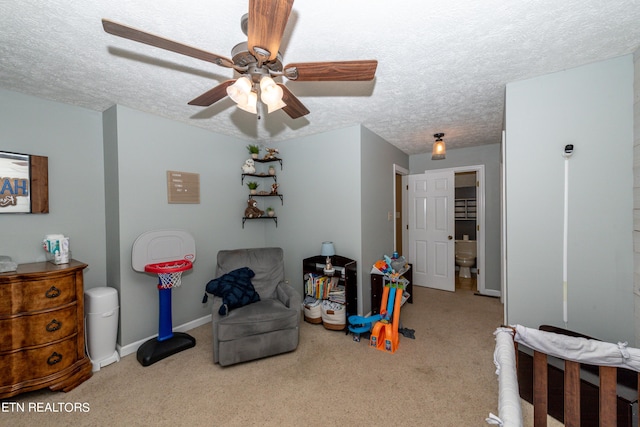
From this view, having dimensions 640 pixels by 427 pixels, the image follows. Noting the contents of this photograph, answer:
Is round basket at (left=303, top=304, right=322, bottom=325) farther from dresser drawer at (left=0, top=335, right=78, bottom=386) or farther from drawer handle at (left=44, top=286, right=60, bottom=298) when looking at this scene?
drawer handle at (left=44, top=286, right=60, bottom=298)

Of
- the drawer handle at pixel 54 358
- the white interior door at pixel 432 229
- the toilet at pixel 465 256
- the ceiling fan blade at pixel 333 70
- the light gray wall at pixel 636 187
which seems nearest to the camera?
the ceiling fan blade at pixel 333 70

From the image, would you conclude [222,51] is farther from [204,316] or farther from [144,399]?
[204,316]

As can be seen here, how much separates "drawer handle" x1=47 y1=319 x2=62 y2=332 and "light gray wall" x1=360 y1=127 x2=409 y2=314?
2.79m

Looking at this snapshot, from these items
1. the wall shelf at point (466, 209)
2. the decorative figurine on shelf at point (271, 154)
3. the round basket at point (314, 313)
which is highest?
the decorative figurine on shelf at point (271, 154)

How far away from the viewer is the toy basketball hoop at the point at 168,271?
2.44 metres

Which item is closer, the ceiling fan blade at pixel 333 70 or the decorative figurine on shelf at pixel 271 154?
the ceiling fan blade at pixel 333 70

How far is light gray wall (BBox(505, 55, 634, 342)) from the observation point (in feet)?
5.68

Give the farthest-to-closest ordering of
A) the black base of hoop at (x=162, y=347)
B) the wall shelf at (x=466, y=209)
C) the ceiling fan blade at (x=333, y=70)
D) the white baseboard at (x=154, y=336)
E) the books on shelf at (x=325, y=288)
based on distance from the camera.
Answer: the wall shelf at (x=466, y=209) → the books on shelf at (x=325, y=288) → the white baseboard at (x=154, y=336) → the black base of hoop at (x=162, y=347) → the ceiling fan blade at (x=333, y=70)

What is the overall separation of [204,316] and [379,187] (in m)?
2.87

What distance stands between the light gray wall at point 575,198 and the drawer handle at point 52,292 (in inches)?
143

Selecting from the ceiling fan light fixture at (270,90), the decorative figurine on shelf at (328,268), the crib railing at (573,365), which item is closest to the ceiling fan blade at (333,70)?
the ceiling fan light fixture at (270,90)

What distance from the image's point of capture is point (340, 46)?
156cm

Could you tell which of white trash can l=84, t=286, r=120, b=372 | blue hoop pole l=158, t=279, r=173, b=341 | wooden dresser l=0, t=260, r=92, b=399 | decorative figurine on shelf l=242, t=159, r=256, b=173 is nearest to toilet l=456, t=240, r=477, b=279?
decorative figurine on shelf l=242, t=159, r=256, b=173

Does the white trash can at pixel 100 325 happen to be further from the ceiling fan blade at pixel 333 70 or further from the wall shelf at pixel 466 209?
the wall shelf at pixel 466 209
